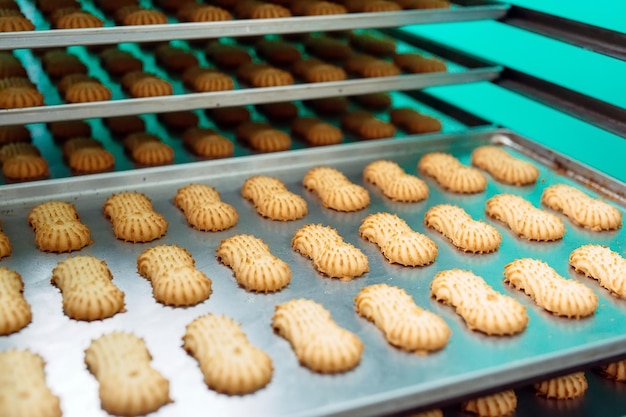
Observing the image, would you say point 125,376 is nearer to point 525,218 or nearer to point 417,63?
point 525,218

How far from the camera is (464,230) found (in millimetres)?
3348

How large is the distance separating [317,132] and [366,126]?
1.10ft

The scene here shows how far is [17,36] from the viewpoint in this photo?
120 inches

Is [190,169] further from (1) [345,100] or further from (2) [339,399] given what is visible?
(2) [339,399]

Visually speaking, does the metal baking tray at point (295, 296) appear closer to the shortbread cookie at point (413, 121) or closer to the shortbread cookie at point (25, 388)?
the shortbread cookie at point (25, 388)

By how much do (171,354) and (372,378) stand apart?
0.70 m

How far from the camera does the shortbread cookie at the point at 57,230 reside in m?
3.16

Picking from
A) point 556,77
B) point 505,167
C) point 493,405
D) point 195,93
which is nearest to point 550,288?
point 493,405

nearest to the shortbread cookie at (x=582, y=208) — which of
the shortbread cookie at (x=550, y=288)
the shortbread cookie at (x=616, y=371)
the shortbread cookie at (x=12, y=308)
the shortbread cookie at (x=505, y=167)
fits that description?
the shortbread cookie at (x=505, y=167)

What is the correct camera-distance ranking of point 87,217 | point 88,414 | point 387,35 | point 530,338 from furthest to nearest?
1. point 387,35
2. point 87,217
3. point 530,338
4. point 88,414

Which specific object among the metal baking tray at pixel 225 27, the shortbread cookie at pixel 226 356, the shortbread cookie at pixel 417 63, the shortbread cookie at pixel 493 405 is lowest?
the shortbread cookie at pixel 493 405

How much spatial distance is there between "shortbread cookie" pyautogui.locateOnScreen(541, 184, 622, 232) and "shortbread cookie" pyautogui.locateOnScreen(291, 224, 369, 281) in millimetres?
1171

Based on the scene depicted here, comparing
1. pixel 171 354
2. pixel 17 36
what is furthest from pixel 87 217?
pixel 171 354

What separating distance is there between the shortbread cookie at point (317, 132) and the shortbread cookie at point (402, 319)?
1671 mm
